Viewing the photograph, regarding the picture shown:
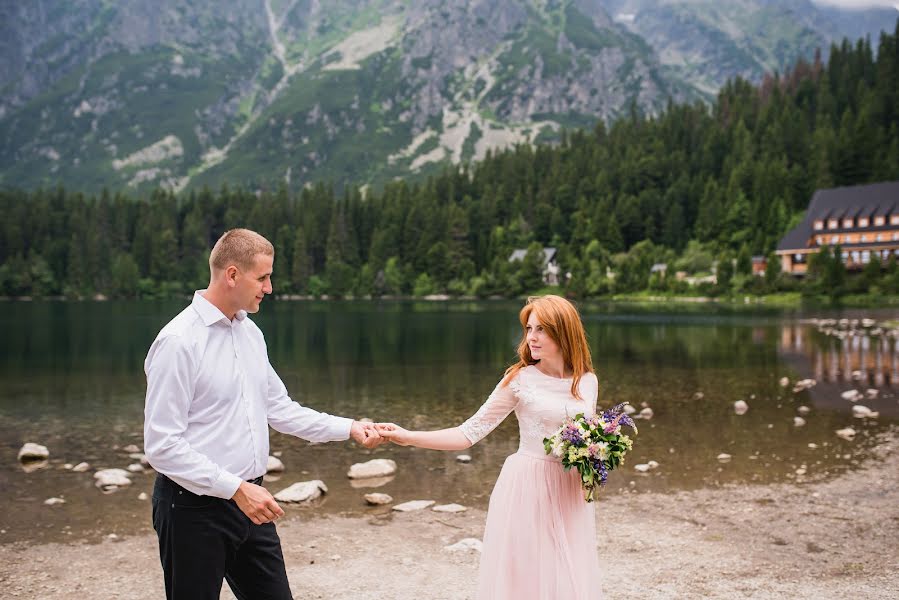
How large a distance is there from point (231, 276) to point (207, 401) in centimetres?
89

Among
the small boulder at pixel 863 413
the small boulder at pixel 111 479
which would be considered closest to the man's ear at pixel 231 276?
the small boulder at pixel 111 479

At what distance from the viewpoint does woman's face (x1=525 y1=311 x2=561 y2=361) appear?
253 inches

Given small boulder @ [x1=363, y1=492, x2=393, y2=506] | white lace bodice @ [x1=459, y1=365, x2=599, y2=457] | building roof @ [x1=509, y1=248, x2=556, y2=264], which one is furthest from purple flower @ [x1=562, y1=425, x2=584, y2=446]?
building roof @ [x1=509, y1=248, x2=556, y2=264]

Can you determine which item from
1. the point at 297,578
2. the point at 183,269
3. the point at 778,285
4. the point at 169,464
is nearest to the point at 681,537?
the point at 297,578

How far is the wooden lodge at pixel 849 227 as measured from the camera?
123875 millimetres

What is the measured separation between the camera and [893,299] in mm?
96750

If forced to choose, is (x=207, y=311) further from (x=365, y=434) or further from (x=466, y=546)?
(x=466, y=546)

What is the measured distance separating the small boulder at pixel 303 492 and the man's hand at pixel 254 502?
9650 millimetres

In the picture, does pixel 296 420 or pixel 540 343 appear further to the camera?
pixel 540 343

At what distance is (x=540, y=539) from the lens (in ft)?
20.5

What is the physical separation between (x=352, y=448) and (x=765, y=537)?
1103 cm

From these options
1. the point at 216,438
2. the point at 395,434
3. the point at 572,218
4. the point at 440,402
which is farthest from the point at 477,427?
the point at 572,218

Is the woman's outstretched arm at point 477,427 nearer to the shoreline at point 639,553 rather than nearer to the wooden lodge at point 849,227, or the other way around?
the shoreline at point 639,553

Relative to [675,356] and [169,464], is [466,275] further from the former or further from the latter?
[169,464]
